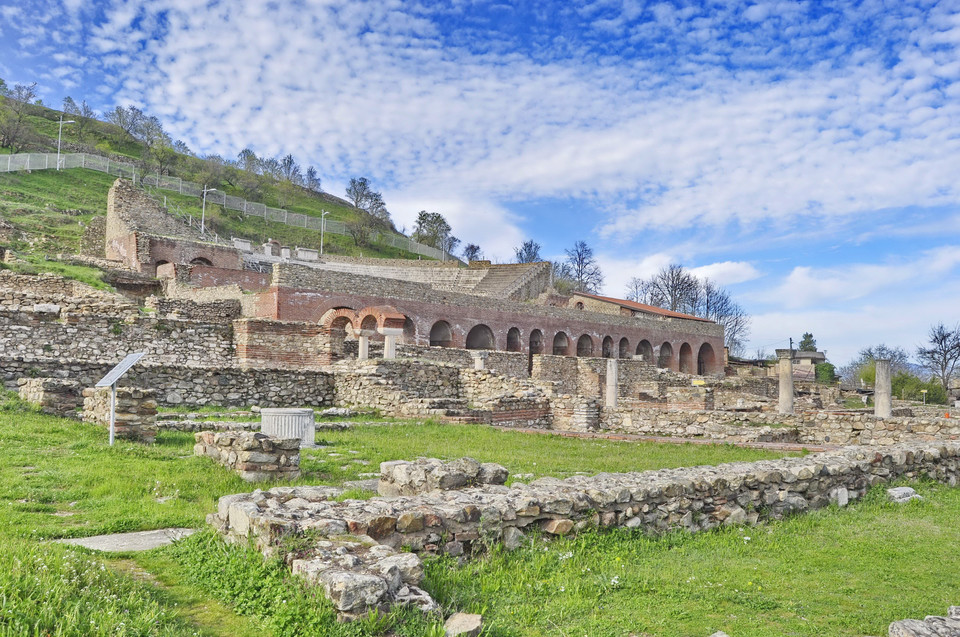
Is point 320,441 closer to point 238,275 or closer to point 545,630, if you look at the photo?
point 545,630

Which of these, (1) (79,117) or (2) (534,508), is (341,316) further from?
(1) (79,117)

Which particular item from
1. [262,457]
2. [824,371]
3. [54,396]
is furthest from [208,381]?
[824,371]

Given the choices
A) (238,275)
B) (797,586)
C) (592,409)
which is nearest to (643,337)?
(238,275)

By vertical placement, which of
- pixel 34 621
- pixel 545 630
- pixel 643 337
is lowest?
pixel 545 630

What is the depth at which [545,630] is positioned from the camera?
3.77m

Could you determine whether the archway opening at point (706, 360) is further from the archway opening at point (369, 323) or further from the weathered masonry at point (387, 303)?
the archway opening at point (369, 323)

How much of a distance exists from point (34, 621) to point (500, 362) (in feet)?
78.9

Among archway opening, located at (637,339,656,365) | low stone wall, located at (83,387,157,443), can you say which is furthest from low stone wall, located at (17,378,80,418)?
archway opening, located at (637,339,656,365)

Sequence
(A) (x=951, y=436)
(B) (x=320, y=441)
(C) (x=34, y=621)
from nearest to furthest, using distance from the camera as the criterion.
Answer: (C) (x=34, y=621)
(B) (x=320, y=441)
(A) (x=951, y=436)

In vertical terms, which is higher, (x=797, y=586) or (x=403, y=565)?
(x=403, y=565)

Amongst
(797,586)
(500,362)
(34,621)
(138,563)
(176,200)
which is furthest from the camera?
(176,200)

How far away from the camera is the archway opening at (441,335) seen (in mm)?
36969

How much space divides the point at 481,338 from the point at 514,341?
2.86 m

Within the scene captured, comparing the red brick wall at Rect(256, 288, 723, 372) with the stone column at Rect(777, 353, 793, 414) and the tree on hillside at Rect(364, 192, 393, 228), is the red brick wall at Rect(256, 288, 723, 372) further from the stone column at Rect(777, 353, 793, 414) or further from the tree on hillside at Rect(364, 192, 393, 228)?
the tree on hillside at Rect(364, 192, 393, 228)
